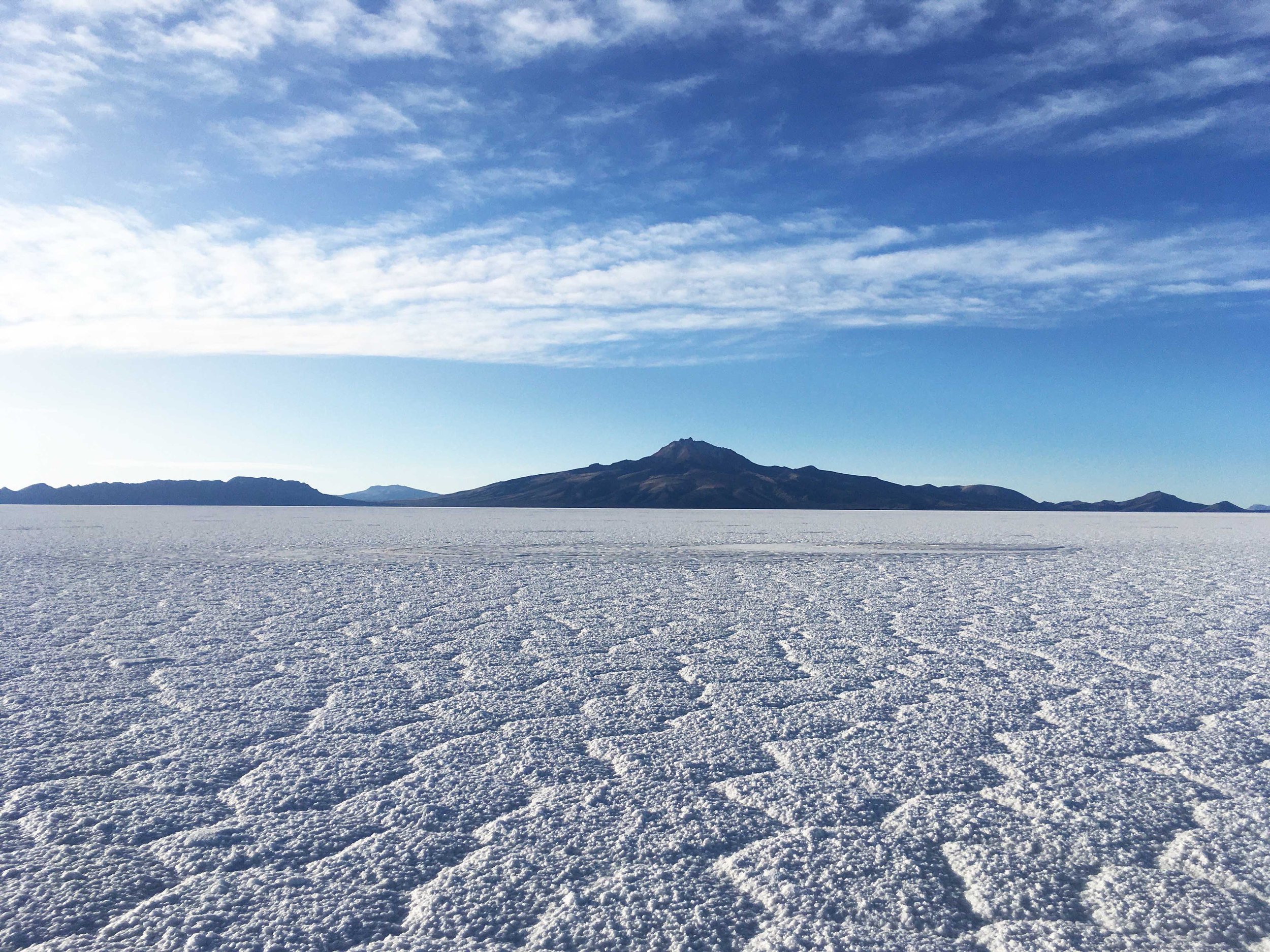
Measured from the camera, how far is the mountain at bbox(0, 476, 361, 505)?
367ft

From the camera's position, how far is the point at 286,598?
6621 millimetres

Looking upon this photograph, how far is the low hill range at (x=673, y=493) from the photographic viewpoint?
121312 millimetres

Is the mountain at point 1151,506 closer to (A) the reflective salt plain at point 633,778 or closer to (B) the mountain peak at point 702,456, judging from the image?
(B) the mountain peak at point 702,456

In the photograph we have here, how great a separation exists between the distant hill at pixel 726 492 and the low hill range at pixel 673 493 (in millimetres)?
274

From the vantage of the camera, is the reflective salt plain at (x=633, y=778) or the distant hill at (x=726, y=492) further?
the distant hill at (x=726, y=492)

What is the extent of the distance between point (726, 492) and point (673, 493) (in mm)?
9730

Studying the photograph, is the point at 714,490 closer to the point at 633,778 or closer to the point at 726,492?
the point at 726,492

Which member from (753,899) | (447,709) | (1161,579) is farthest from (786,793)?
(1161,579)

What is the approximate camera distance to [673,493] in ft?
464

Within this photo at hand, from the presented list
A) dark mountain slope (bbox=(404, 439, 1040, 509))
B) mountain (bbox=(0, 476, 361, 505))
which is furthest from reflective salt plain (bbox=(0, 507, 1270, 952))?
dark mountain slope (bbox=(404, 439, 1040, 509))

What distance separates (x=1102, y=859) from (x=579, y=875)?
1308 millimetres

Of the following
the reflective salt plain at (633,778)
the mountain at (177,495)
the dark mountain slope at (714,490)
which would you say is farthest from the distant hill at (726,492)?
the reflective salt plain at (633,778)

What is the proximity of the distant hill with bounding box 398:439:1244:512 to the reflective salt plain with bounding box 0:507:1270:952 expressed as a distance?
120615 mm

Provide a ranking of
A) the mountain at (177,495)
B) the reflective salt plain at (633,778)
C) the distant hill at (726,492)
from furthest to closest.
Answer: the distant hill at (726,492) < the mountain at (177,495) < the reflective salt plain at (633,778)
